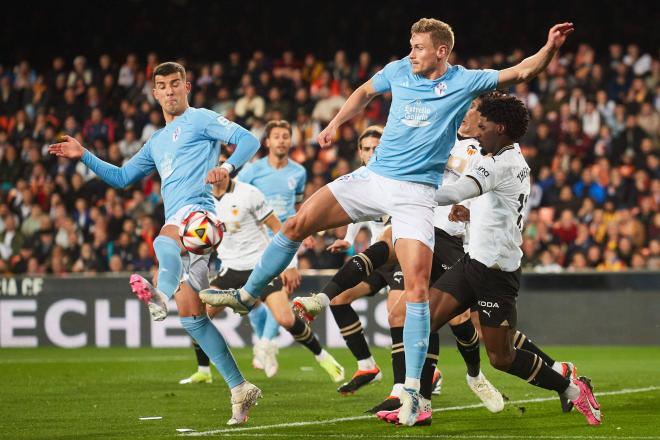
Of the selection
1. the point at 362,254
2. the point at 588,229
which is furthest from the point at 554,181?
the point at 362,254

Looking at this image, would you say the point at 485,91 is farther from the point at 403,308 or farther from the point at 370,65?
the point at 370,65

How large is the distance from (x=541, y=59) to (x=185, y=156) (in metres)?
2.82

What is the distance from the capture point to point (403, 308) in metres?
8.88

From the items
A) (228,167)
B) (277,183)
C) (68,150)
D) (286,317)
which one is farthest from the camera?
(277,183)

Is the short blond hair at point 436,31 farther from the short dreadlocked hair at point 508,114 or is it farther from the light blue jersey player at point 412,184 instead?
the short dreadlocked hair at point 508,114

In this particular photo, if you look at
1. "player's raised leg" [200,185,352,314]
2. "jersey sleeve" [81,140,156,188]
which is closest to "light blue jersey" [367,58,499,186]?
"player's raised leg" [200,185,352,314]

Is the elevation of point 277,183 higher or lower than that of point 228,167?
lower

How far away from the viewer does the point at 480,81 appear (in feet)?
24.7

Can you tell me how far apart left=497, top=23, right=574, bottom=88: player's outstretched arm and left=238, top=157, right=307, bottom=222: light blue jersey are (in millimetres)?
6652

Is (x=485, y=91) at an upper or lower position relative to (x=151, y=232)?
upper

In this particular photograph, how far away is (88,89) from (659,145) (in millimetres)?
11398

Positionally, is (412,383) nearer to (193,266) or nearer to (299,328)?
(193,266)

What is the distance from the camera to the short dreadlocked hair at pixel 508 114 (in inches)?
308

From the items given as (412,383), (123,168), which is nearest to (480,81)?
(412,383)
